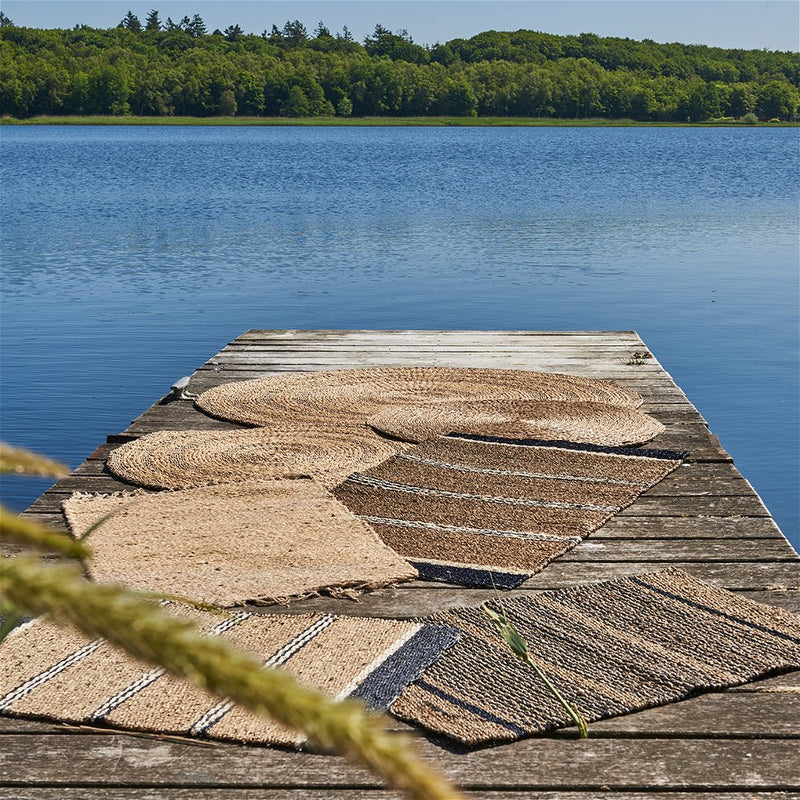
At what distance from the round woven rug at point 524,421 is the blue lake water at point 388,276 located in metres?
1.81

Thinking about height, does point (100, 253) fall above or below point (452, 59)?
below

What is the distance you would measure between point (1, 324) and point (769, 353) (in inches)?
273

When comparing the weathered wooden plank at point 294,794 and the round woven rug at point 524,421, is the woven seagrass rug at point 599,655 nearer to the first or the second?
the weathered wooden plank at point 294,794

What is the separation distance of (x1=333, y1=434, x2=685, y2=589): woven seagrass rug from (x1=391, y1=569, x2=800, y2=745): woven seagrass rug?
23cm

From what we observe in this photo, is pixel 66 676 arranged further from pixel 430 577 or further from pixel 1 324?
pixel 1 324

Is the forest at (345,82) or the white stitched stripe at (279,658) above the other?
the forest at (345,82)

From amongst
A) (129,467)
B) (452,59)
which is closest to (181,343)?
(129,467)

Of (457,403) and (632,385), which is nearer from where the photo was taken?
(457,403)

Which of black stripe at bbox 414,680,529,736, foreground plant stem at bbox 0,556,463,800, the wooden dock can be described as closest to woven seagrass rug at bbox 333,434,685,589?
the wooden dock

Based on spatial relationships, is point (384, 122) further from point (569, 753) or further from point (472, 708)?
point (569, 753)

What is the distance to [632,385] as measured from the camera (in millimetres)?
5562

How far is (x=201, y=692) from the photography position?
2.00 m

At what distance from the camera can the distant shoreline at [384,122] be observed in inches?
2844

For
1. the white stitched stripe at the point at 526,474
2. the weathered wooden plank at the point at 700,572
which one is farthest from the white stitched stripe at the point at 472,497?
the weathered wooden plank at the point at 700,572
